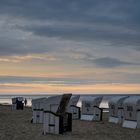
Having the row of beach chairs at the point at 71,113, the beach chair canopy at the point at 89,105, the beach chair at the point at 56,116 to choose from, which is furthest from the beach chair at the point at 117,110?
the beach chair at the point at 56,116

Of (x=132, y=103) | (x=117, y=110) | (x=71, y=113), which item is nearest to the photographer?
(x=71, y=113)

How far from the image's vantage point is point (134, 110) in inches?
1064

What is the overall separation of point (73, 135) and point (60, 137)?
46.0 inches

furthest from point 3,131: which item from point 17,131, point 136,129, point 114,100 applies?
point 114,100

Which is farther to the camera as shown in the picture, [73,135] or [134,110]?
[134,110]

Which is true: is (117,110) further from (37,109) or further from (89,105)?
(37,109)

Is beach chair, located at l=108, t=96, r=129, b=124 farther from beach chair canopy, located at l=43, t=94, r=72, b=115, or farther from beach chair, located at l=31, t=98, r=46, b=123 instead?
beach chair canopy, located at l=43, t=94, r=72, b=115

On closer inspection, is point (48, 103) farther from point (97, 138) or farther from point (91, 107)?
point (91, 107)

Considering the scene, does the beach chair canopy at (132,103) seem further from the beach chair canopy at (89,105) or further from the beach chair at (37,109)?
the beach chair at (37,109)

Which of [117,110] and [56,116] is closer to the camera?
[56,116]

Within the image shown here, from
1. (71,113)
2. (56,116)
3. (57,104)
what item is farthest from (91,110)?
(56,116)

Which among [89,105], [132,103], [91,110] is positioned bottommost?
[91,110]

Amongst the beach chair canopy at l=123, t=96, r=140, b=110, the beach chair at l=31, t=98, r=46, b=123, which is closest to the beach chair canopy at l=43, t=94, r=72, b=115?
the beach chair at l=31, t=98, r=46, b=123

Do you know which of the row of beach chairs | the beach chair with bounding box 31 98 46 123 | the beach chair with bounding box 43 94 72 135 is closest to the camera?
the beach chair with bounding box 43 94 72 135
